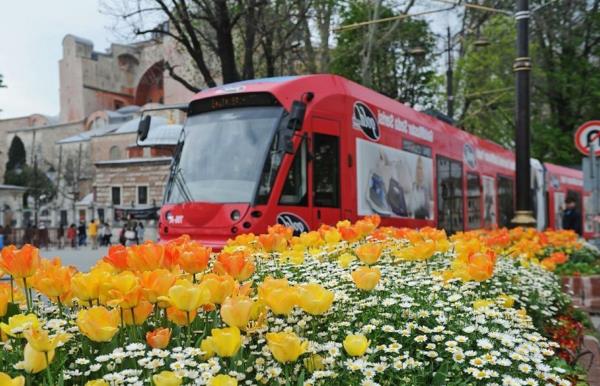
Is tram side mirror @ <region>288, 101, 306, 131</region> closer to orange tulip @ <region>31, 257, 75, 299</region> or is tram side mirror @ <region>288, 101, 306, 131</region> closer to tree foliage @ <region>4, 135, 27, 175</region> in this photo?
orange tulip @ <region>31, 257, 75, 299</region>

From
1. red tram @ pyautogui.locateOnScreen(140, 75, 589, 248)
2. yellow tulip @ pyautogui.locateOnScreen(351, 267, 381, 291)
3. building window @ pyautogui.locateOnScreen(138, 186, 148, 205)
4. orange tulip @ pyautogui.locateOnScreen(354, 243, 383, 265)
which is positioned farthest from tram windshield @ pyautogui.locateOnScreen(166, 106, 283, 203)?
building window @ pyautogui.locateOnScreen(138, 186, 148, 205)

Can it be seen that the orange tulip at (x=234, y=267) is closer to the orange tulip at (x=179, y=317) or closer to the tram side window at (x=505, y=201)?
the orange tulip at (x=179, y=317)

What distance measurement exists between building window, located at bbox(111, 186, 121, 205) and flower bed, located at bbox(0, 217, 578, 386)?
56.2 metres

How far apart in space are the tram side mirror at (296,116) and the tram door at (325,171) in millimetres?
471

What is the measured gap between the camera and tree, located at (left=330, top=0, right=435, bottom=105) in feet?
92.7

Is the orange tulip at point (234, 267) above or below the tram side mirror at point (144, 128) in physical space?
below

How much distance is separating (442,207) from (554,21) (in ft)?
63.4

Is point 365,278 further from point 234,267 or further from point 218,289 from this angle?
point 218,289

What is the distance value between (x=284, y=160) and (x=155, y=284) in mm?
7226

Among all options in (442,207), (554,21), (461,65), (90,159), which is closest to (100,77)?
(90,159)

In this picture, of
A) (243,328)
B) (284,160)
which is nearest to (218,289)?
(243,328)

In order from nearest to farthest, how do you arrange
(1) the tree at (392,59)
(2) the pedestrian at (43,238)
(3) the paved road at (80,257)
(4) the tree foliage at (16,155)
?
(3) the paved road at (80,257) < (1) the tree at (392,59) < (2) the pedestrian at (43,238) < (4) the tree foliage at (16,155)

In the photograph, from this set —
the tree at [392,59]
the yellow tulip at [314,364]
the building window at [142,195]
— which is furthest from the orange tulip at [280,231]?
the building window at [142,195]

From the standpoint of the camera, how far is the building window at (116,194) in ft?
188
